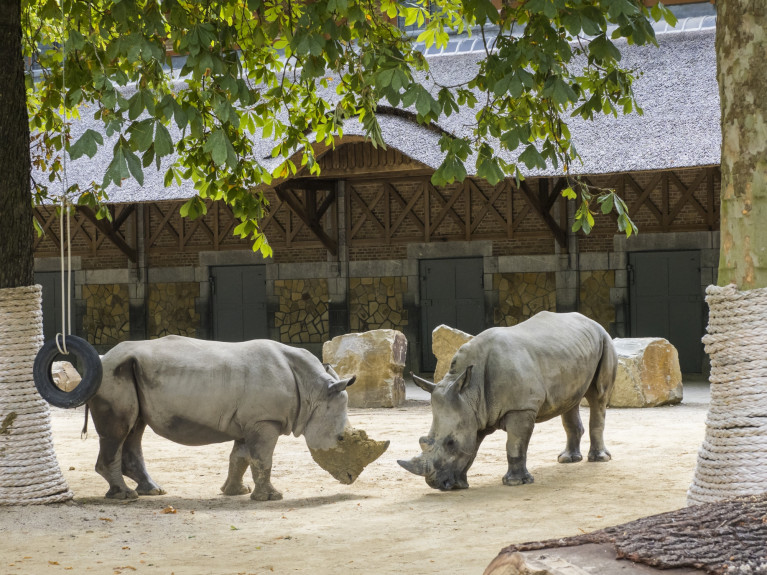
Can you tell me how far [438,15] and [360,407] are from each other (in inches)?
279

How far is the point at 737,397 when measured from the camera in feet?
12.5

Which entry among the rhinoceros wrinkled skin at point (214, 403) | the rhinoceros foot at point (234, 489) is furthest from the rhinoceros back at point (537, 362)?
the rhinoceros foot at point (234, 489)

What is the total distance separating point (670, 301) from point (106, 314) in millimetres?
10934

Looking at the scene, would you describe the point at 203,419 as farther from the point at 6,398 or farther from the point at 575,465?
the point at 575,465

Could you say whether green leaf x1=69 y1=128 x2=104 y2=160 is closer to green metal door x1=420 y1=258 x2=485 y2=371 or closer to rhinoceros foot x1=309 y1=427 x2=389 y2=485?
rhinoceros foot x1=309 y1=427 x2=389 y2=485

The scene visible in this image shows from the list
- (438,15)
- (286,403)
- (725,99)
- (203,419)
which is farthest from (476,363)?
(725,99)

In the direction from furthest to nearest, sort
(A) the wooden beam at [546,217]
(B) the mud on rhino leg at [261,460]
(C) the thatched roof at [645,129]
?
(A) the wooden beam at [546,217] → (C) the thatched roof at [645,129] → (B) the mud on rhino leg at [261,460]

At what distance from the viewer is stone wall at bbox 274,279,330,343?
1889cm

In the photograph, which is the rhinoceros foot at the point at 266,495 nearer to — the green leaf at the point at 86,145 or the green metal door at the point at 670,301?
the green leaf at the point at 86,145

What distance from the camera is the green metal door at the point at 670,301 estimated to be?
1677 cm

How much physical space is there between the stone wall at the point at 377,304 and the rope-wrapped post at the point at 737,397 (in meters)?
14.4

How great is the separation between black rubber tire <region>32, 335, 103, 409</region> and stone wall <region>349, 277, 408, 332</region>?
41.7 ft

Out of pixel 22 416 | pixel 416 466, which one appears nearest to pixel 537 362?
pixel 416 466

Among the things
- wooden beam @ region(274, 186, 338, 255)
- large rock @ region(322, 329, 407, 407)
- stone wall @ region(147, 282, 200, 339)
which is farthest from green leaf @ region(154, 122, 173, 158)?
stone wall @ region(147, 282, 200, 339)
